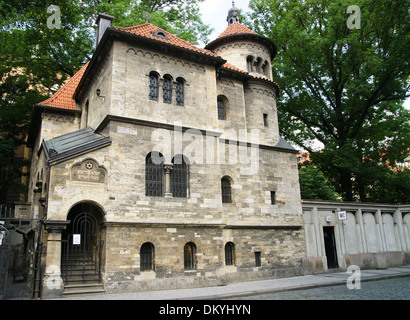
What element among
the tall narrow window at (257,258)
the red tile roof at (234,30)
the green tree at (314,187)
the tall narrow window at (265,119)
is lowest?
the tall narrow window at (257,258)

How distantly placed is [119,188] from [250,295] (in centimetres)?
612

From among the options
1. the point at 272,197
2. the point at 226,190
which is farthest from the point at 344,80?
the point at 226,190

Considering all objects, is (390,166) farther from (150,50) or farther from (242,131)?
(150,50)

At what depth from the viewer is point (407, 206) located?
21.1 m

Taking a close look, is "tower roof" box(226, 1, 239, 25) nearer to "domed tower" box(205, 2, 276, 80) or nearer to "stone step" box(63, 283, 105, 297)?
"domed tower" box(205, 2, 276, 80)

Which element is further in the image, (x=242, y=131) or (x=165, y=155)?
(x=242, y=131)

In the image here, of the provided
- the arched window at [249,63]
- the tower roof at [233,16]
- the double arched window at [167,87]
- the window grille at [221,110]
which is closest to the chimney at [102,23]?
the double arched window at [167,87]

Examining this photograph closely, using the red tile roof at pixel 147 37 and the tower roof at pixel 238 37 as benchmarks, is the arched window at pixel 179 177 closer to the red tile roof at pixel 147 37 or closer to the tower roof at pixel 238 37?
the red tile roof at pixel 147 37

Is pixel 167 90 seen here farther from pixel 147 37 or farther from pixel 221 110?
pixel 221 110

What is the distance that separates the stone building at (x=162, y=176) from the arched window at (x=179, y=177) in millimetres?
46

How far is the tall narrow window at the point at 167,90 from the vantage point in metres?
15.4

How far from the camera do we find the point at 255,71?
20406 millimetres
